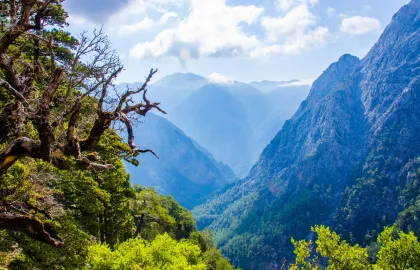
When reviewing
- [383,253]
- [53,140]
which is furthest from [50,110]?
[383,253]

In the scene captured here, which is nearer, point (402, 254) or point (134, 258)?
point (134, 258)

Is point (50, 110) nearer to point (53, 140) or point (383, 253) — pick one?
point (53, 140)

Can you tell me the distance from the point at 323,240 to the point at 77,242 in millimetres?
19468

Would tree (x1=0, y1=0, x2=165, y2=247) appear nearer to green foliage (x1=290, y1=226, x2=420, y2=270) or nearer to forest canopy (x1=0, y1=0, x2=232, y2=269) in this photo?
forest canopy (x1=0, y1=0, x2=232, y2=269)

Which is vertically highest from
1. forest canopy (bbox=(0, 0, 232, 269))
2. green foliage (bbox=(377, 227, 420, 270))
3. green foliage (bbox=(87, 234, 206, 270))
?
forest canopy (bbox=(0, 0, 232, 269))

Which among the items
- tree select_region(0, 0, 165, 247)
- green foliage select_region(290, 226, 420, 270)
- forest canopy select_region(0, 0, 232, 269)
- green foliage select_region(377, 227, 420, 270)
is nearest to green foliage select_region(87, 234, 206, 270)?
forest canopy select_region(0, 0, 232, 269)

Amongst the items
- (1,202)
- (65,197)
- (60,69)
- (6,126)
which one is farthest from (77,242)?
(60,69)

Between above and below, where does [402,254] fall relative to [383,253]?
below

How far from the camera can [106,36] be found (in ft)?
38.3

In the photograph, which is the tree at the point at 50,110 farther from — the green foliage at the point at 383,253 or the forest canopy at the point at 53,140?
the green foliage at the point at 383,253

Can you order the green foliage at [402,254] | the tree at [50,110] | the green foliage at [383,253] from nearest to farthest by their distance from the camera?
the tree at [50,110], the green foliage at [402,254], the green foliage at [383,253]

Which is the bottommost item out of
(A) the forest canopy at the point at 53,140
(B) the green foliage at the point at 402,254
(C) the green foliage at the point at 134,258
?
(B) the green foliage at the point at 402,254

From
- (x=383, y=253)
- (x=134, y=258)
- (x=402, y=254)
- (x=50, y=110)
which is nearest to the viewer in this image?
(x=50, y=110)

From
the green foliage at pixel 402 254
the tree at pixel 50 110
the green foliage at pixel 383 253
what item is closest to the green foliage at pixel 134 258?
the tree at pixel 50 110
